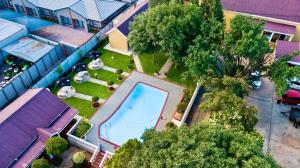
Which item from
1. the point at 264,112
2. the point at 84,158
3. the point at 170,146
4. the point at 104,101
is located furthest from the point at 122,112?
the point at 264,112

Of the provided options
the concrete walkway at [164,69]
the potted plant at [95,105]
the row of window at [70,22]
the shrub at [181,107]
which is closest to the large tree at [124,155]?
the shrub at [181,107]

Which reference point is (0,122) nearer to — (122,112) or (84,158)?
(84,158)

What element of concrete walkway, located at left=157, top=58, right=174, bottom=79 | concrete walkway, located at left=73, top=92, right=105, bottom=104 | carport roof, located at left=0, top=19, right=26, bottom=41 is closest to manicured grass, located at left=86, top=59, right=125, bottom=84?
concrete walkway, located at left=73, top=92, right=105, bottom=104

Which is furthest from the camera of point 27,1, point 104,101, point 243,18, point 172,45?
point 27,1

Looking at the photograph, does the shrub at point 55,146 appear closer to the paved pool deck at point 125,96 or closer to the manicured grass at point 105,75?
the paved pool deck at point 125,96

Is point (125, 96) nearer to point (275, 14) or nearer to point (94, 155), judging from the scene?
point (94, 155)

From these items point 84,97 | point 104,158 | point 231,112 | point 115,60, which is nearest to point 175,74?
point 115,60
